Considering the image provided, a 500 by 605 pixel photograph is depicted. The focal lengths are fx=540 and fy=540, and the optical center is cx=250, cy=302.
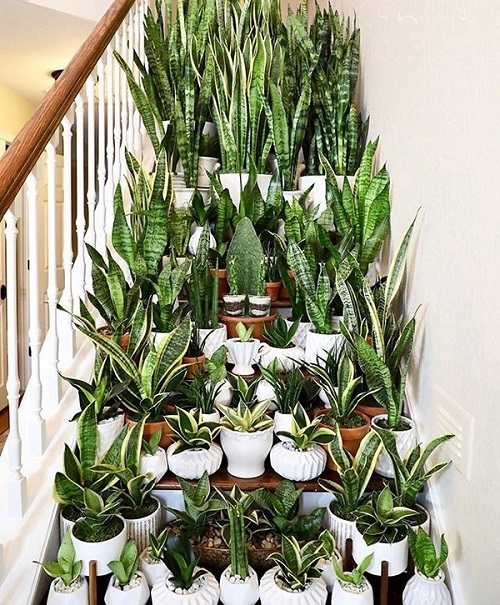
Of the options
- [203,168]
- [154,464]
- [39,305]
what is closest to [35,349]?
[39,305]

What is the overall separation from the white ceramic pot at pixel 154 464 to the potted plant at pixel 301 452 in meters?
0.26

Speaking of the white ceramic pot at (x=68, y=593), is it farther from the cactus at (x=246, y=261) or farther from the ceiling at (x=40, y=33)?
the ceiling at (x=40, y=33)

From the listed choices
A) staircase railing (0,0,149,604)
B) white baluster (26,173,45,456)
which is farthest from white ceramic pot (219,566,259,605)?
white baluster (26,173,45,456)

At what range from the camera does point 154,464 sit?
125 cm

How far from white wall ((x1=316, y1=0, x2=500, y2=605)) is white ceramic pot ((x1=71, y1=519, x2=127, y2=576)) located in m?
0.72

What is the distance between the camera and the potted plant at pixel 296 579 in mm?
1043

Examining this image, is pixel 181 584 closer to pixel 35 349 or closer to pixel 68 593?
pixel 68 593

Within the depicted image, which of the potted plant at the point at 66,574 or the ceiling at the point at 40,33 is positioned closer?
the potted plant at the point at 66,574

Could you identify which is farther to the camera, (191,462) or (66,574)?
(191,462)

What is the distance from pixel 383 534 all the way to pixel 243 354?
0.63 m

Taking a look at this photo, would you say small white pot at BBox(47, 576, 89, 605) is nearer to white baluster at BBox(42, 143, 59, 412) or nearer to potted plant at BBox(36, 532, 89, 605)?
potted plant at BBox(36, 532, 89, 605)

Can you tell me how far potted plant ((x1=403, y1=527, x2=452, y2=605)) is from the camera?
108cm

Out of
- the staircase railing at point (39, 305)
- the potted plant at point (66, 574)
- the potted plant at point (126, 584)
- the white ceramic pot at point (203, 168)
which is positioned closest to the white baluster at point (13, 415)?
the staircase railing at point (39, 305)

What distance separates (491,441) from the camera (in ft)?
3.43
